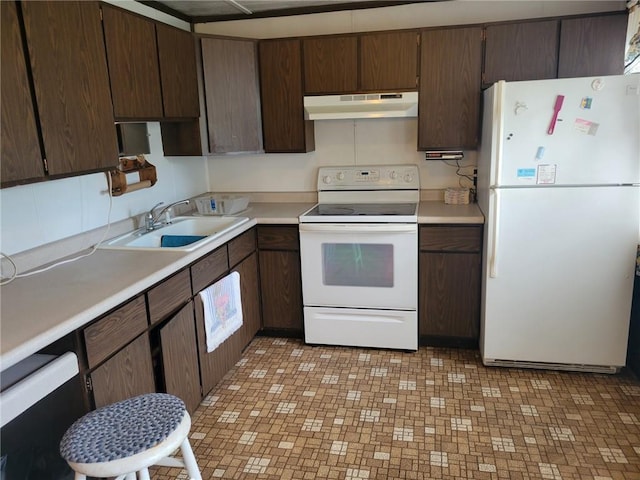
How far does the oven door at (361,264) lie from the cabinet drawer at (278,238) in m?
0.07

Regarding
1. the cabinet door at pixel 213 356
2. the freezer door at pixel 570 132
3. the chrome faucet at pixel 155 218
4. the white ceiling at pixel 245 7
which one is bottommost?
the cabinet door at pixel 213 356

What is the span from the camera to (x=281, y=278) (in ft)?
10.8

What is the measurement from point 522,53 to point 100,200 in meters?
2.60

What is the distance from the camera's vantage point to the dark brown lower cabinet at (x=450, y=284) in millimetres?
2979

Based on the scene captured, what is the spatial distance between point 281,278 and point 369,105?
1277mm

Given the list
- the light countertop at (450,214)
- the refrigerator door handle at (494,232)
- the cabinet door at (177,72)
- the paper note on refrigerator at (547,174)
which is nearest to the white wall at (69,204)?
the cabinet door at (177,72)

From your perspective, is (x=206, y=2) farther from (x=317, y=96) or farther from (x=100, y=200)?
(x=100, y=200)

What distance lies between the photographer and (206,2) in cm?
320

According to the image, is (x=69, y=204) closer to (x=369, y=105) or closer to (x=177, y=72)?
(x=177, y=72)

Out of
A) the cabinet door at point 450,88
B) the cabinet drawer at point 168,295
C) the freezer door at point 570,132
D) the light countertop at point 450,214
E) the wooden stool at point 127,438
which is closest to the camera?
the wooden stool at point 127,438

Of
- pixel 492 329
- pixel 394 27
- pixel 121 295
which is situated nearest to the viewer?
pixel 121 295

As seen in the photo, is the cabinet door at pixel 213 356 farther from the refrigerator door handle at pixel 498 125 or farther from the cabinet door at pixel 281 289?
the refrigerator door handle at pixel 498 125

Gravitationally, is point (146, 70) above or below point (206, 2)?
below

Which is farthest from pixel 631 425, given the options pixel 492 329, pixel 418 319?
pixel 418 319
